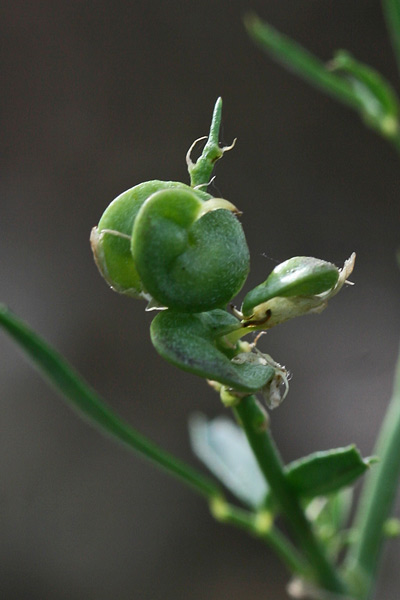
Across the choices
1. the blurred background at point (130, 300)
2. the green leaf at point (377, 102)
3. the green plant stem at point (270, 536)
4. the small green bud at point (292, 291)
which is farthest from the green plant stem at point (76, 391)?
the blurred background at point (130, 300)

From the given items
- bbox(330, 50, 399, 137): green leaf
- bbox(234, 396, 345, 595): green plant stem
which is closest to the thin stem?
bbox(234, 396, 345, 595): green plant stem

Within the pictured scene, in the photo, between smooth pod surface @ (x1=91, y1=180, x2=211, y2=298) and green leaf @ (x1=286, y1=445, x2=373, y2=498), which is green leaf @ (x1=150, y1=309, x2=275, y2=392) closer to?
smooth pod surface @ (x1=91, y1=180, x2=211, y2=298)

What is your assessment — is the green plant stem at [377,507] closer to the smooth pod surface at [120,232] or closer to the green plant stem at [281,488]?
the green plant stem at [281,488]

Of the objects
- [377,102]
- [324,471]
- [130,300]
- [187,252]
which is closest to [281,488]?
[324,471]

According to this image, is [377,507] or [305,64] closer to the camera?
[377,507]

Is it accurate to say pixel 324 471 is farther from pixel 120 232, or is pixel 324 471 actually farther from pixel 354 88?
pixel 354 88

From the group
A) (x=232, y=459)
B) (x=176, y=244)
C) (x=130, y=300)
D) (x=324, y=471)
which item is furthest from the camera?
(x=130, y=300)
